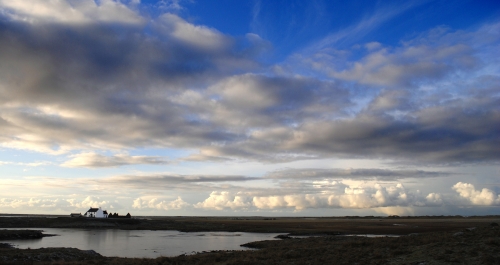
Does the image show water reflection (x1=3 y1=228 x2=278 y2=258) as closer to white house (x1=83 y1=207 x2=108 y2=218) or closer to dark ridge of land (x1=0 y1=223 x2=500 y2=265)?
dark ridge of land (x1=0 y1=223 x2=500 y2=265)

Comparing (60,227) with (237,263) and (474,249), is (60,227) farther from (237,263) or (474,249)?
(474,249)

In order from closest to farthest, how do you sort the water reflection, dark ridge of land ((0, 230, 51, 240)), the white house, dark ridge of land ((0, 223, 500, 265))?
dark ridge of land ((0, 223, 500, 265)), the water reflection, dark ridge of land ((0, 230, 51, 240)), the white house

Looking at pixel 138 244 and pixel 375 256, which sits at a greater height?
pixel 375 256

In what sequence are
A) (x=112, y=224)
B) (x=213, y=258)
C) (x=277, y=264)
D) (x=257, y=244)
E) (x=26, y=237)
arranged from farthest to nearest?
(x=112, y=224) → (x=26, y=237) → (x=257, y=244) → (x=213, y=258) → (x=277, y=264)

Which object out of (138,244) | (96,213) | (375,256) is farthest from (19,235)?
(96,213)

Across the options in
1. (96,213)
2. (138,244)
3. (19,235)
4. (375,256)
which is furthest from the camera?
(96,213)

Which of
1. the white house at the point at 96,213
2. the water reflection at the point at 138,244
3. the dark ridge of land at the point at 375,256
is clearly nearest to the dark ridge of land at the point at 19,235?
the water reflection at the point at 138,244

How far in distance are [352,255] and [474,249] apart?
28.1ft

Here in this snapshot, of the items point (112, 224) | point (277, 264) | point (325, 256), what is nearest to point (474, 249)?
point (325, 256)

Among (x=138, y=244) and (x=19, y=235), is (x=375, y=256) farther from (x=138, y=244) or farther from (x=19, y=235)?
(x=19, y=235)

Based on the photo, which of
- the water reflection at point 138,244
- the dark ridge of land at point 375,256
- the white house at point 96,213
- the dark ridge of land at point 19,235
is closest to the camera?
the dark ridge of land at point 375,256

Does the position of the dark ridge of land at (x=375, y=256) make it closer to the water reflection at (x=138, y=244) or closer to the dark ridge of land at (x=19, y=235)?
the water reflection at (x=138, y=244)

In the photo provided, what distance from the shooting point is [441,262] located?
75.4ft

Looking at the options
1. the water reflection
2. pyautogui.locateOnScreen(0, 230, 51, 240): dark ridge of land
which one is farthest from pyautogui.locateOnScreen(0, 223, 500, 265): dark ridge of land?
pyautogui.locateOnScreen(0, 230, 51, 240): dark ridge of land
